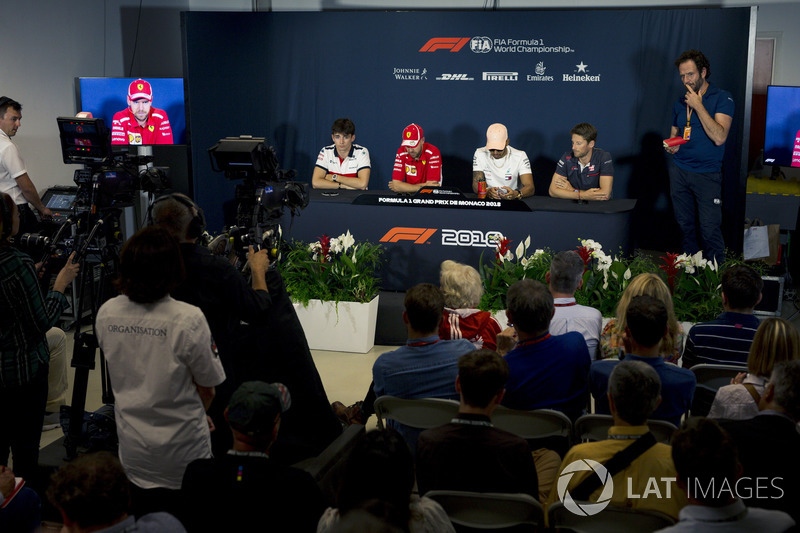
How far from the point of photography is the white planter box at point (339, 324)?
16.9 feet

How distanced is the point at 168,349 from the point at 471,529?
1.01m

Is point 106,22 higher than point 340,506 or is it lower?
higher

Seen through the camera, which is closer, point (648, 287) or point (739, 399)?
point (739, 399)

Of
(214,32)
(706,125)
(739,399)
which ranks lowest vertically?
(739,399)

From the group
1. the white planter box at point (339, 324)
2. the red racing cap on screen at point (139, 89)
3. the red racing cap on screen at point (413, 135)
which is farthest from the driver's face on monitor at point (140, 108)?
the white planter box at point (339, 324)

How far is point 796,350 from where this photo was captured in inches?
100

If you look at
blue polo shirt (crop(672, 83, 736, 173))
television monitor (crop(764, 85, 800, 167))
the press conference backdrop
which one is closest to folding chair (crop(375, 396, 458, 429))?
blue polo shirt (crop(672, 83, 736, 173))

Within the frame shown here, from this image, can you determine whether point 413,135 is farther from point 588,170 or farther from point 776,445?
point 776,445

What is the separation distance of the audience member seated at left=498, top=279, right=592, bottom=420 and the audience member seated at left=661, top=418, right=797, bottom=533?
90 centimetres

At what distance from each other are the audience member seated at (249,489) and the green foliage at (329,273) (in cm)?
323

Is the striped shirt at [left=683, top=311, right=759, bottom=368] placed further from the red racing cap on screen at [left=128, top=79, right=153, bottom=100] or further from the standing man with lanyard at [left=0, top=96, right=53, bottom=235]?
the red racing cap on screen at [left=128, top=79, right=153, bottom=100]

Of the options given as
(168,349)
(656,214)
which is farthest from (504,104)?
(168,349)

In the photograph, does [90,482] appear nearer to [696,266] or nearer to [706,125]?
[696,266]

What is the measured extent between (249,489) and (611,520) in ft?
3.07
